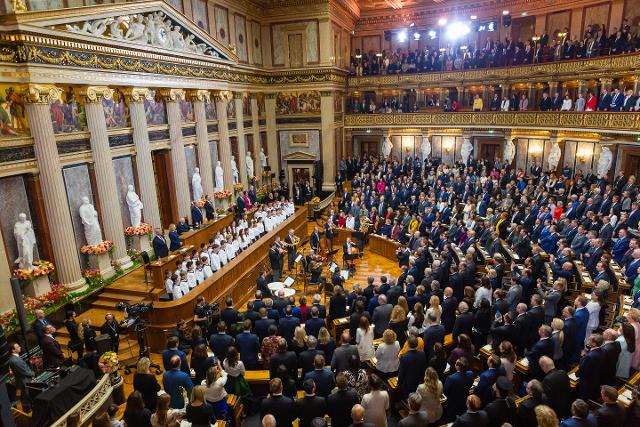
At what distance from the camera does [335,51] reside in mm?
26125

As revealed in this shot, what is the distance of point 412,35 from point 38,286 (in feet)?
91.5

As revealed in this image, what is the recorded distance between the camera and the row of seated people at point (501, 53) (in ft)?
63.9

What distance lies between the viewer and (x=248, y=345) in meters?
7.43

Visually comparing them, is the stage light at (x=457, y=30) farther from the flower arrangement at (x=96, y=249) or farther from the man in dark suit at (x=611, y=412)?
the man in dark suit at (x=611, y=412)

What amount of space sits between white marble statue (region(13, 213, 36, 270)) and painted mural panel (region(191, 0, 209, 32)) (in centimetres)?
1241

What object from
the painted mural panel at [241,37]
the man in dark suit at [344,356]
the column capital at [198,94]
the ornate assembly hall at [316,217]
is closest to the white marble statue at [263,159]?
the ornate assembly hall at [316,217]

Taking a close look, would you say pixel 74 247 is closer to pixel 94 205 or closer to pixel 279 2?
pixel 94 205

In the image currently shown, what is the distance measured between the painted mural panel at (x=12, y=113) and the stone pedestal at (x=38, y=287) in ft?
12.1

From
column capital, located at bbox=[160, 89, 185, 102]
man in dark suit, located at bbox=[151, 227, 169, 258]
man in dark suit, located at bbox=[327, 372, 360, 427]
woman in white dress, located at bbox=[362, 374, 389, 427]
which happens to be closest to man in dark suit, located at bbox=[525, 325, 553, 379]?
woman in white dress, located at bbox=[362, 374, 389, 427]

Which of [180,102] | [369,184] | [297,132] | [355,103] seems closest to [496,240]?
[369,184]

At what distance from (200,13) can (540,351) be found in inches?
761

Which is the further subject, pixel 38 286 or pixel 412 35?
pixel 412 35

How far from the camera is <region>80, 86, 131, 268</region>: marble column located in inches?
481

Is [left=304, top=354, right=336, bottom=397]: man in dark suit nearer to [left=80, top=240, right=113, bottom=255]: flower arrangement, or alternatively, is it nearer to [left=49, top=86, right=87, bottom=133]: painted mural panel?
[left=80, top=240, right=113, bottom=255]: flower arrangement
